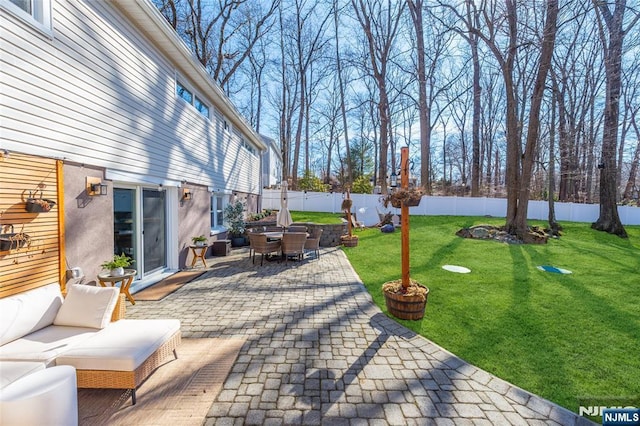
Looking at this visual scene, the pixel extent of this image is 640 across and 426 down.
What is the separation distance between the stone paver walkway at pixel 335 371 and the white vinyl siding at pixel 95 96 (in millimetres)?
2734

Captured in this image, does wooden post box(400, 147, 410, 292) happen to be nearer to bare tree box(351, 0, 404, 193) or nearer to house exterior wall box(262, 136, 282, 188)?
bare tree box(351, 0, 404, 193)

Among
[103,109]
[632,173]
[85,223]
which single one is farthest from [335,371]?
[632,173]

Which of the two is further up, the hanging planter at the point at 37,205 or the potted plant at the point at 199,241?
the hanging planter at the point at 37,205

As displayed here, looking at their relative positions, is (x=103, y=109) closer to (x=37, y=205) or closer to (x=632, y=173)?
(x=37, y=205)

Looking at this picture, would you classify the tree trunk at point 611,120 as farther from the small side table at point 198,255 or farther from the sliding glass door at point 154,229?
the sliding glass door at point 154,229

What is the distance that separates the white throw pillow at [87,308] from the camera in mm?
2996

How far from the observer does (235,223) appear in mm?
10391

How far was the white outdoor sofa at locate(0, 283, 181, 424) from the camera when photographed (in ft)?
8.06

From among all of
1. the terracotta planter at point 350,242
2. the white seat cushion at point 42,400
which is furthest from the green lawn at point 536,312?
the white seat cushion at point 42,400

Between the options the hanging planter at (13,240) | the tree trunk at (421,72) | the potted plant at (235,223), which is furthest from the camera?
the tree trunk at (421,72)

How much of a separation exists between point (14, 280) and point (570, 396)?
A: 19.4ft

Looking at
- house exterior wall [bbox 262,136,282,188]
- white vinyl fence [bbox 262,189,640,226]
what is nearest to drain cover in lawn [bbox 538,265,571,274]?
white vinyl fence [bbox 262,189,640,226]

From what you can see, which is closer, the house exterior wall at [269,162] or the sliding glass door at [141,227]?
the sliding glass door at [141,227]

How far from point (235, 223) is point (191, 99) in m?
4.41
